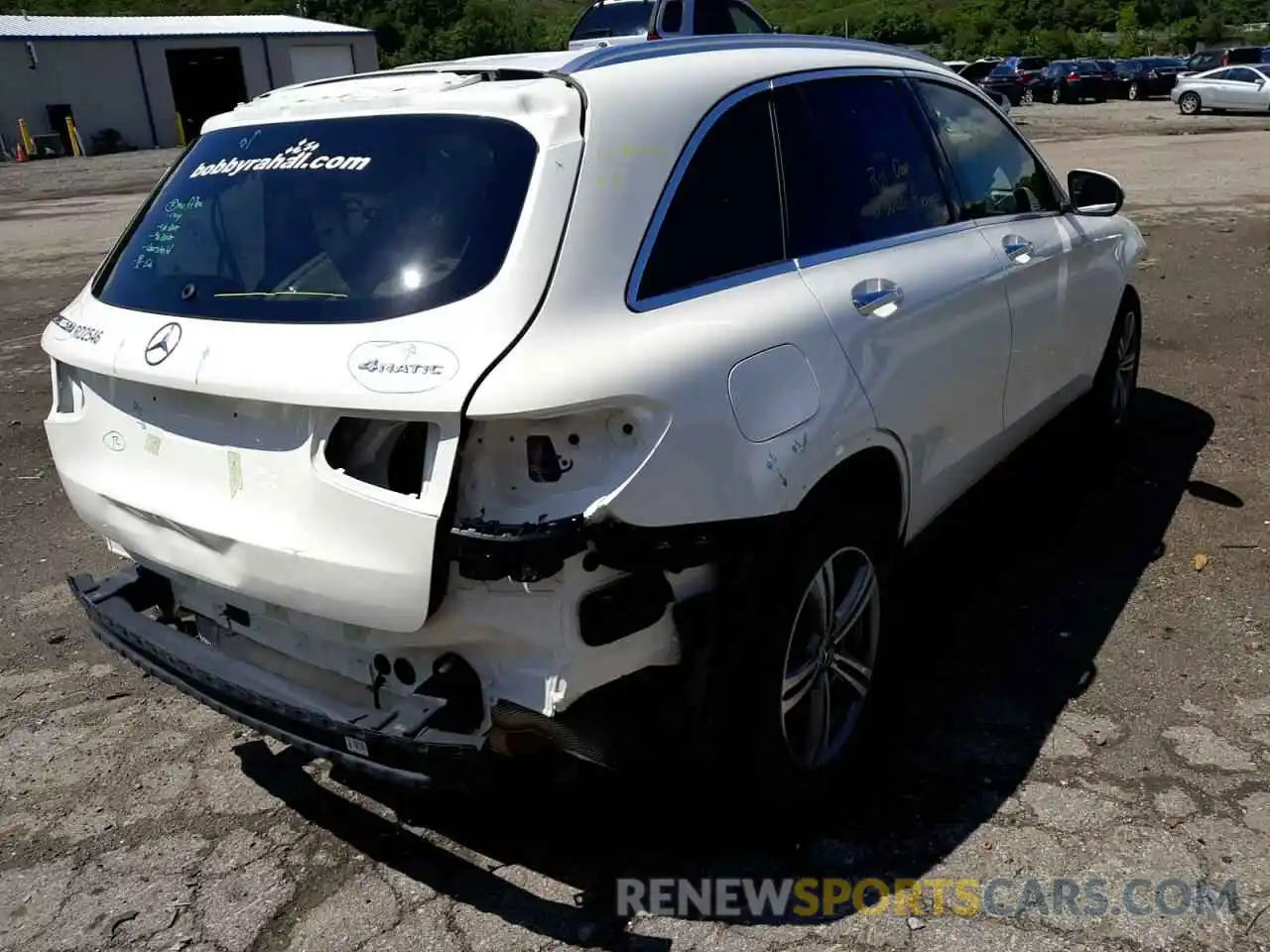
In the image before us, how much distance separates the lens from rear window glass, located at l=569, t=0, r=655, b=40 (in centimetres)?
1235

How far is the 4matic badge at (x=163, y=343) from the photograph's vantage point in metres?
2.66

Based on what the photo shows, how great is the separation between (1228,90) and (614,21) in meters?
24.8

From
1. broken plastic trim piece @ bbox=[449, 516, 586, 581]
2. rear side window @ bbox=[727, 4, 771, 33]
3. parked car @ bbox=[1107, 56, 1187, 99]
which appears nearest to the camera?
broken plastic trim piece @ bbox=[449, 516, 586, 581]

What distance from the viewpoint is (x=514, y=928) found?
105 inches

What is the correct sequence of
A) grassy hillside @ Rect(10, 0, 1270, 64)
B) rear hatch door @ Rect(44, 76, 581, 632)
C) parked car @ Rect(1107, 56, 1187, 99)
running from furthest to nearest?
grassy hillside @ Rect(10, 0, 1270, 64), parked car @ Rect(1107, 56, 1187, 99), rear hatch door @ Rect(44, 76, 581, 632)

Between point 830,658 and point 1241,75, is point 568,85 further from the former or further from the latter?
point 1241,75

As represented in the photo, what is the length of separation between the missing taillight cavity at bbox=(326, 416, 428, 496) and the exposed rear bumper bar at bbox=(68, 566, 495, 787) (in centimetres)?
50

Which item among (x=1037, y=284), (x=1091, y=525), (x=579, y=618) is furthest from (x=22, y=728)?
(x=1091, y=525)

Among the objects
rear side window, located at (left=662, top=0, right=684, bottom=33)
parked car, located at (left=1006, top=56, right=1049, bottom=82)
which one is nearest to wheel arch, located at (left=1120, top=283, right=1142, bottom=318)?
rear side window, located at (left=662, top=0, right=684, bottom=33)

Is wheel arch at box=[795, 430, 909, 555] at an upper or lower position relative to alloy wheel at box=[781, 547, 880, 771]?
upper

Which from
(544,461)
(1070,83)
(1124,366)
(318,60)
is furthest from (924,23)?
(544,461)

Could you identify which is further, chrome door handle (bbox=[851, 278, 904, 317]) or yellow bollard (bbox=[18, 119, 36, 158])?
yellow bollard (bbox=[18, 119, 36, 158])

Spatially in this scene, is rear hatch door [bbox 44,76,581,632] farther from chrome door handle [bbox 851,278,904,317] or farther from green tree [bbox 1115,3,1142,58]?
green tree [bbox 1115,3,1142,58]

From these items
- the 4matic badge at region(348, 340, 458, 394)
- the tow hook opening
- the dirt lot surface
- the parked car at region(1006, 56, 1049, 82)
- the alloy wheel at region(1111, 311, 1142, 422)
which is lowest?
the parked car at region(1006, 56, 1049, 82)
